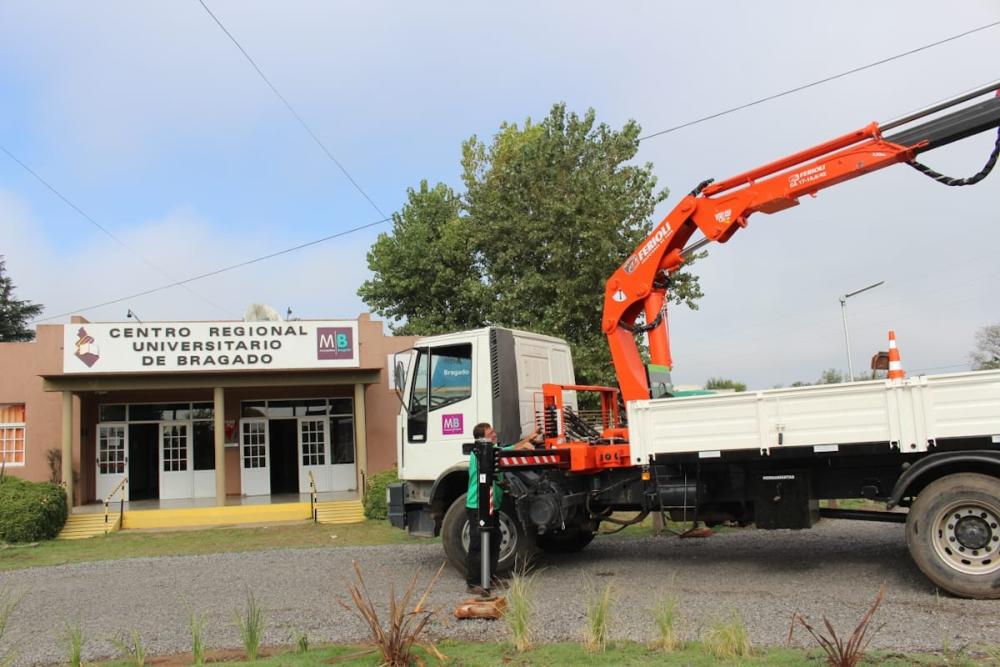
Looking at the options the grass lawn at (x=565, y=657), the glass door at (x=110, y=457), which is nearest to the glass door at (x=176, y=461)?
the glass door at (x=110, y=457)

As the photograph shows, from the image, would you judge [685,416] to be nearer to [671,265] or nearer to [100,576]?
[671,265]

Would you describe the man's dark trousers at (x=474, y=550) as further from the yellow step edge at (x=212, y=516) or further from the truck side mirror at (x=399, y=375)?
the yellow step edge at (x=212, y=516)

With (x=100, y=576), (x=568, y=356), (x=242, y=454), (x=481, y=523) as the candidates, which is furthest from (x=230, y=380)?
(x=481, y=523)

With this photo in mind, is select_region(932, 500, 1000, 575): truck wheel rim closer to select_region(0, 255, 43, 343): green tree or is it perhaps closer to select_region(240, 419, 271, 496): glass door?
select_region(240, 419, 271, 496): glass door

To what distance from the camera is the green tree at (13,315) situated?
145 ft

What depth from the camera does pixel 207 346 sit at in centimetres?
1827

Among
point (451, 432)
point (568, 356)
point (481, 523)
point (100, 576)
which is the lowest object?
point (100, 576)

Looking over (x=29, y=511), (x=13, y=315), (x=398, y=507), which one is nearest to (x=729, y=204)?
(x=398, y=507)

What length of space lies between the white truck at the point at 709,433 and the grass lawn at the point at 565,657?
2.36 meters

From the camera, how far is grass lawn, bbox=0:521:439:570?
44.5 feet

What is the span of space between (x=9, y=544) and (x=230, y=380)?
5.49 metres

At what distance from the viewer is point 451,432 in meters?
9.38

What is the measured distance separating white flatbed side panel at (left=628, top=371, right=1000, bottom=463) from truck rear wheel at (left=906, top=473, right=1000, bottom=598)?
0.44 meters

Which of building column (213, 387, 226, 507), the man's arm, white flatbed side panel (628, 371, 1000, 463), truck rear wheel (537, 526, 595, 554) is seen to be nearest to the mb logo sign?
building column (213, 387, 226, 507)
